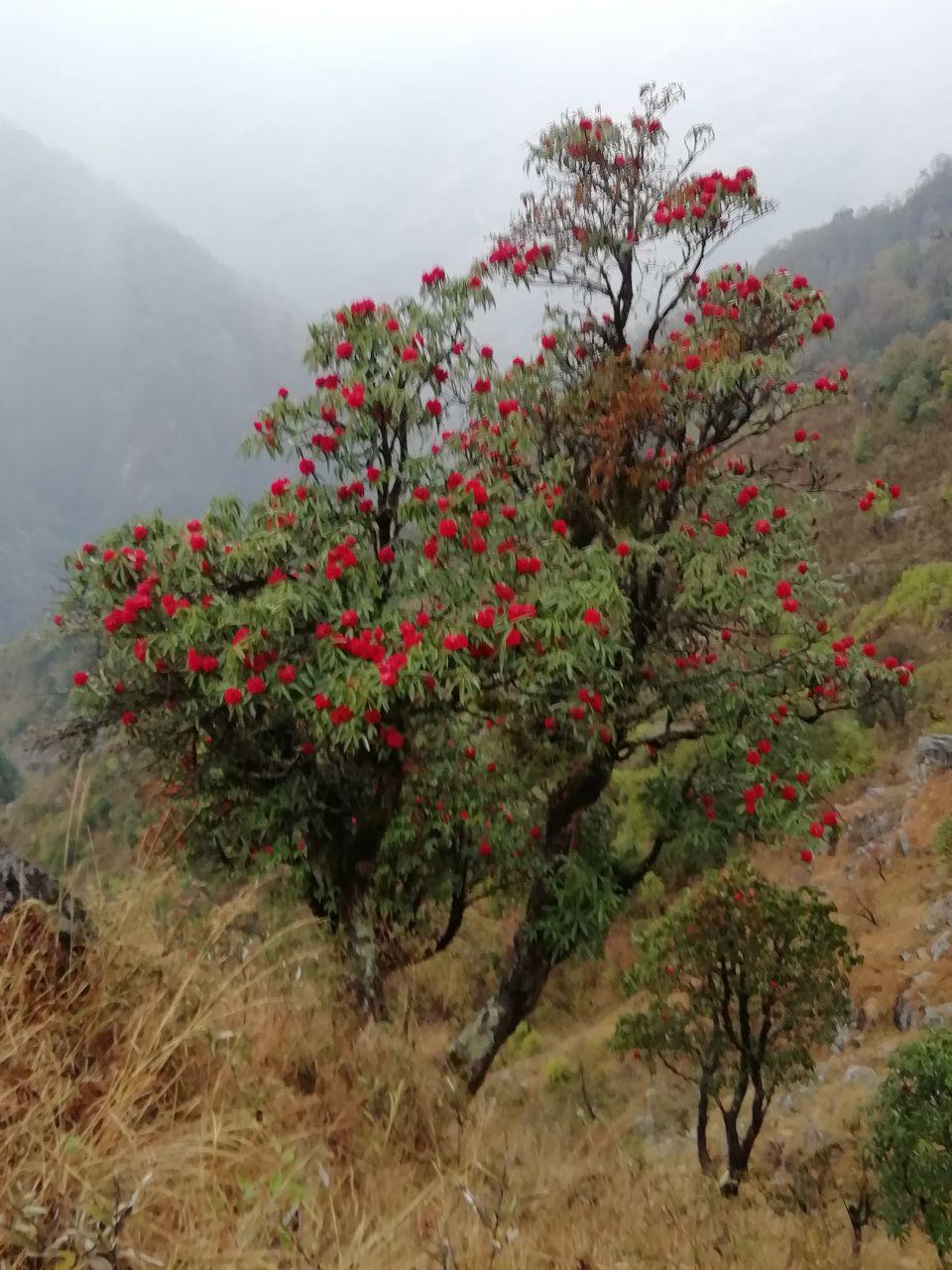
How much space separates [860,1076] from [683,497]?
6690 millimetres

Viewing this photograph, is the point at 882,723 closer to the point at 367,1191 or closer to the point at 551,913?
the point at 551,913

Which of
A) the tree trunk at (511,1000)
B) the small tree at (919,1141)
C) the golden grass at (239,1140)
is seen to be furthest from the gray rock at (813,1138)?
the golden grass at (239,1140)

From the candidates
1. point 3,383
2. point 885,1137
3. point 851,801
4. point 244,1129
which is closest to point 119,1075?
point 244,1129

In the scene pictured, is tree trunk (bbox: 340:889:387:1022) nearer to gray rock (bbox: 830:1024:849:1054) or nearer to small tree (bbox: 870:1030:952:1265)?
small tree (bbox: 870:1030:952:1265)

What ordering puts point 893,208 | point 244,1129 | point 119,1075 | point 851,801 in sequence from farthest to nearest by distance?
1. point 893,208
2. point 851,801
3. point 244,1129
4. point 119,1075

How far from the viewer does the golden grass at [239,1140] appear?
1.80 meters

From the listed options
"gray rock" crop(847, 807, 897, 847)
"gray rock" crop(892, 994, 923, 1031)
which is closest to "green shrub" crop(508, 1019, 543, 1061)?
"gray rock" crop(892, 994, 923, 1031)

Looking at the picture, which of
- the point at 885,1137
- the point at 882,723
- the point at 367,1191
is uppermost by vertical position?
the point at 367,1191

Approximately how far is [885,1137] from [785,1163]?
10.7 ft

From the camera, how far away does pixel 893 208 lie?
89500 millimetres

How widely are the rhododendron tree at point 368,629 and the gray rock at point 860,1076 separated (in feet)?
15.8

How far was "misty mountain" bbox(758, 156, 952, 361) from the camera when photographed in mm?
54844

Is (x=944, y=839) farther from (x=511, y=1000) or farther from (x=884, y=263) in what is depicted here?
(x=884, y=263)

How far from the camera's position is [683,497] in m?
5.34
